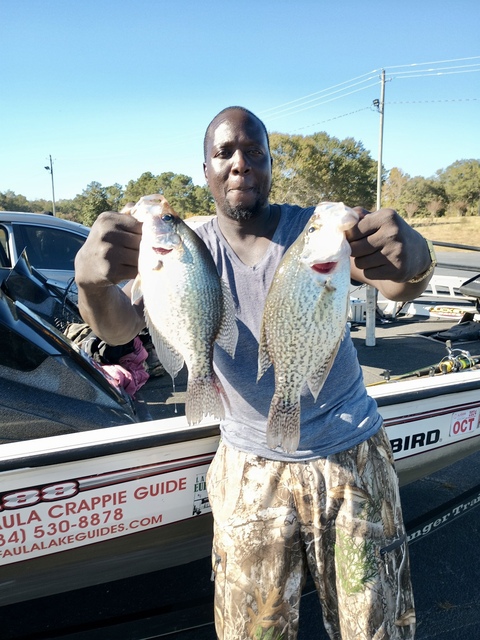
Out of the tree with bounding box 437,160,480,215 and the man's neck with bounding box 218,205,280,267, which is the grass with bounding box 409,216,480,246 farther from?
the man's neck with bounding box 218,205,280,267

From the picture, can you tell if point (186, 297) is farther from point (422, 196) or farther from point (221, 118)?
point (422, 196)

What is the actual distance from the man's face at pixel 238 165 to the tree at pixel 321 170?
150 ft

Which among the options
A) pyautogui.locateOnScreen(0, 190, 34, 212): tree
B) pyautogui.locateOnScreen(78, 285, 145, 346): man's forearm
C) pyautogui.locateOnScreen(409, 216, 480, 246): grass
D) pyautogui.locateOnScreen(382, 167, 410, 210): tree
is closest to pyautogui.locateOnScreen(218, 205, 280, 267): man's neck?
pyautogui.locateOnScreen(78, 285, 145, 346): man's forearm

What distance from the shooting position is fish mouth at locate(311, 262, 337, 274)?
154 cm

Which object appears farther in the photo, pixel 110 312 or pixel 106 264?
pixel 110 312

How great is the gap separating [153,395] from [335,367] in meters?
2.93

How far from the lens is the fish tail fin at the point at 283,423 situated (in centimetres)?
169

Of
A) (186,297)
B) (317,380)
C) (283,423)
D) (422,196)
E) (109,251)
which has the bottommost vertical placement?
(283,423)

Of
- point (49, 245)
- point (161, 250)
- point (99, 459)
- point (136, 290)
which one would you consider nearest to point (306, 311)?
point (161, 250)

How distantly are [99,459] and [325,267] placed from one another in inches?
51.3

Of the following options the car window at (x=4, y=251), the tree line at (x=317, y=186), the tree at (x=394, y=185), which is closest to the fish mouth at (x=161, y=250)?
the car window at (x=4, y=251)

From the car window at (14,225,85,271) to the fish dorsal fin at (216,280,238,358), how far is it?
5.87 metres

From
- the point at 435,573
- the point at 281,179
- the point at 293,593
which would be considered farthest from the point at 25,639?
the point at 281,179

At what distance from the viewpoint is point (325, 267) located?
1.54 meters
